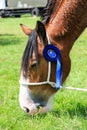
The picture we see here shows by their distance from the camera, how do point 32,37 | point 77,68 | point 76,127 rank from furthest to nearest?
point 77,68
point 76,127
point 32,37

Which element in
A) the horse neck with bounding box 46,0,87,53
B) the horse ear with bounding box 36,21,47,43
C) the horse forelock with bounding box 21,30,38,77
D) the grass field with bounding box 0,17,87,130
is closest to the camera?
the horse ear with bounding box 36,21,47,43

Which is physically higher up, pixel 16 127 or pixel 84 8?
pixel 84 8

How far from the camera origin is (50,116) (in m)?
4.25

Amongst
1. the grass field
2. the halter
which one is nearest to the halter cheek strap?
the halter

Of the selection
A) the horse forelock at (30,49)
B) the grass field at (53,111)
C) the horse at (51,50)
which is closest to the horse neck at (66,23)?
the horse at (51,50)

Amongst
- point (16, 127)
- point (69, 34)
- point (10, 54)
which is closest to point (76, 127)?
point (16, 127)

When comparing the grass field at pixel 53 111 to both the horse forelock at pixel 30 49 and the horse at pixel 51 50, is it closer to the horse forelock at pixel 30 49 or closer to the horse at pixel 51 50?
the horse at pixel 51 50

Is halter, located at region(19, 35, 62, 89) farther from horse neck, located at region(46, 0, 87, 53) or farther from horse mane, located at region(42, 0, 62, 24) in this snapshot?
horse mane, located at region(42, 0, 62, 24)

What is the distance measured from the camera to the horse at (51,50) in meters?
3.53

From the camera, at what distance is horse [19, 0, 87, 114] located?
353cm

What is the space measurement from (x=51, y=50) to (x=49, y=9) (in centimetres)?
42

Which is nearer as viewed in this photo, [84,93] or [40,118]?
[40,118]

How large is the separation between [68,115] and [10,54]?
5.85m

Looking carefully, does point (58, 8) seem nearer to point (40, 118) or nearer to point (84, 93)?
point (40, 118)
